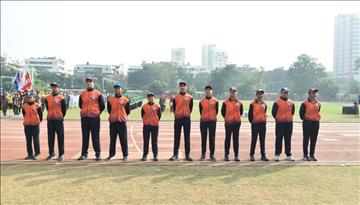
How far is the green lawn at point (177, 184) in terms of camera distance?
19.0ft

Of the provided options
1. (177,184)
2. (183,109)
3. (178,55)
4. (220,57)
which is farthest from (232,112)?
(220,57)

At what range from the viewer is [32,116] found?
8.72 m

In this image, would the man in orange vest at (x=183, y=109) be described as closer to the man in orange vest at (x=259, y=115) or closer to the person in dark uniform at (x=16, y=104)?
the man in orange vest at (x=259, y=115)

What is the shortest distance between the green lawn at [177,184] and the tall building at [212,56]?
169014 millimetres

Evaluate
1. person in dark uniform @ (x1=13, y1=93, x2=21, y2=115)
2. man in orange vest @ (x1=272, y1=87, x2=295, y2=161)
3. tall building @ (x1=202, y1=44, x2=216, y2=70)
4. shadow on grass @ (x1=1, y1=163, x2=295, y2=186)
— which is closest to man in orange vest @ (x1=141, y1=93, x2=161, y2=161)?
shadow on grass @ (x1=1, y1=163, x2=295, y2=186)

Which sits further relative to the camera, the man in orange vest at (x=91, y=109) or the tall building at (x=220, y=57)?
the tall building at (x=220, y=57)

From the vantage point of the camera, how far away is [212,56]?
7249 inches

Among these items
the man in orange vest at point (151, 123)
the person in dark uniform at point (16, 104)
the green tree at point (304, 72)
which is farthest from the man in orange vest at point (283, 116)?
the green tree at point (304, 72)

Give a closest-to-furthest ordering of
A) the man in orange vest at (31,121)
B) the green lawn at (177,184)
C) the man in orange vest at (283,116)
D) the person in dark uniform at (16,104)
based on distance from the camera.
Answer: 1. the green lawn at (177,184)
2. the man in orange vest at (283,116)
3. the man in orange vest at (31,121)
4. the person in dark uniform at (16,104)

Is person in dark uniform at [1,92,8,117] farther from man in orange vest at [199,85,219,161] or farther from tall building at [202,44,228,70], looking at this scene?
tall building at [202,44,228,70]

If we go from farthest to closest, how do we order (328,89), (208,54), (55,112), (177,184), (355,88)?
1. (208,54)
2. (328,89)
3. (355,88)
4. (55,112)
5. (177,184)

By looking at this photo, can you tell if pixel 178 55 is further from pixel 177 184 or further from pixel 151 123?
pixel 177 184

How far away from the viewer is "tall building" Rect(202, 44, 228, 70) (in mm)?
178500

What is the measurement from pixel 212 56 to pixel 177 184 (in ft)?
590
